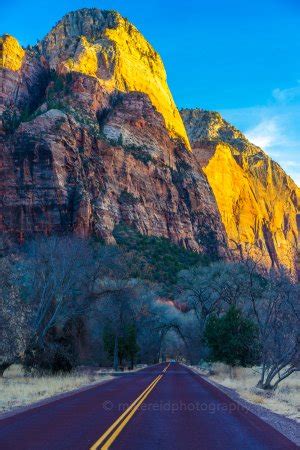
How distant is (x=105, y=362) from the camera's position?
6328 cm

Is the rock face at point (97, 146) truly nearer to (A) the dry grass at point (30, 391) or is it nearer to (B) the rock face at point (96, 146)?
(B) the rock face at point (96, 146)

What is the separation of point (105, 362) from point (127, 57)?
410 feet

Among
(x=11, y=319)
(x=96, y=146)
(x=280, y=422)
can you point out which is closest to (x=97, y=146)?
(x=96, y=146)

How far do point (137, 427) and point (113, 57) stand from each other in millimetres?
155645

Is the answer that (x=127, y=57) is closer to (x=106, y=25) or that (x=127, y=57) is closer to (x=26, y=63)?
(x=106, y=25)

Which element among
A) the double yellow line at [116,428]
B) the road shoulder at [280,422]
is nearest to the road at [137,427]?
A: the double yellow line at [116,428]

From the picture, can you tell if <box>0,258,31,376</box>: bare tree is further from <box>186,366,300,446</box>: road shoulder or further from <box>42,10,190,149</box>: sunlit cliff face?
<box>42,10,190,149</box>: sunlit cliff face

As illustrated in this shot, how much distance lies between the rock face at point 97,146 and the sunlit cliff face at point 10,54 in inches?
12.3

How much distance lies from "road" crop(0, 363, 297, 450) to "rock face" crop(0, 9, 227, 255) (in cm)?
7621

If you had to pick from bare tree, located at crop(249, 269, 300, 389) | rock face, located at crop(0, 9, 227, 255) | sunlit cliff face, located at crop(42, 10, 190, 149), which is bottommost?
bare tree, located at crop(249, 269, 300, 389)

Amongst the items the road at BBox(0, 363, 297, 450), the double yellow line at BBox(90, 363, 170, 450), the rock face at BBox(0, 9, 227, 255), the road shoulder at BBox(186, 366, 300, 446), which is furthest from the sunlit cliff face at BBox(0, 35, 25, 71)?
the road shoulder at BBox(186, 366, 300, 446)

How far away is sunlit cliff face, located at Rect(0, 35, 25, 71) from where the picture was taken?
128 meters

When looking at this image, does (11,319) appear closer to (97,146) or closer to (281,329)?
(281,329)

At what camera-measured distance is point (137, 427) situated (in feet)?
41.8
